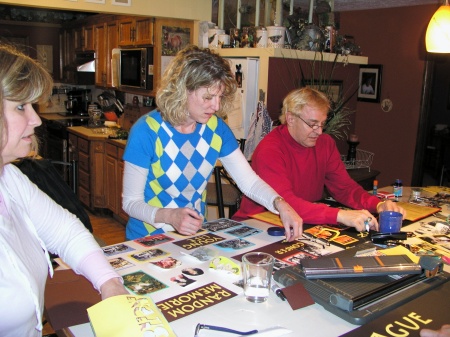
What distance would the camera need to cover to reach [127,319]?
38.3 inches

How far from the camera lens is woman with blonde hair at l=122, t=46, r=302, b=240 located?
1733mm

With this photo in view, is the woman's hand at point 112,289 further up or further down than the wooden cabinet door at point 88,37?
further down

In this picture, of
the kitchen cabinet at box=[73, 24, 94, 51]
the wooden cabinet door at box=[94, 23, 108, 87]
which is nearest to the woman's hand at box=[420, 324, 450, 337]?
the wooden cabinet door at box=[94, 23, 108, 87]

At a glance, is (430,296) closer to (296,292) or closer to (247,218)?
(296,292)

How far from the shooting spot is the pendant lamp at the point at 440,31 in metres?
2.34

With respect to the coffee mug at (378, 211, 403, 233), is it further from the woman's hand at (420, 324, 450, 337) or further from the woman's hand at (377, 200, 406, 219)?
the woman's hand at (420, 324, 450, 337)

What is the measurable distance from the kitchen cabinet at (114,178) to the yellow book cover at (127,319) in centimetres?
336

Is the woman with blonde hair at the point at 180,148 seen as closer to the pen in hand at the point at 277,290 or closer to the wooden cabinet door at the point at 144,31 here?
the pen in hand at the point at 277,290

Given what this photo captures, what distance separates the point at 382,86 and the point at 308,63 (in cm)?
143

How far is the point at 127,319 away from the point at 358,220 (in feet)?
3.85

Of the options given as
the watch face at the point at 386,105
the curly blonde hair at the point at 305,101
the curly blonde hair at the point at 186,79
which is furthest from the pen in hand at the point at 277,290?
the watch face at the point at 386,105

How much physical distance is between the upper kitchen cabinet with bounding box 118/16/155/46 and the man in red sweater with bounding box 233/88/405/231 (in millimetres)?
2248

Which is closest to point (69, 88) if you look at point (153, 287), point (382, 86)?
point (382, 86)

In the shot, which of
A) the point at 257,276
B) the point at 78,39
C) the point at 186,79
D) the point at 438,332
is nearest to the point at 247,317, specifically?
the point at 257,276
